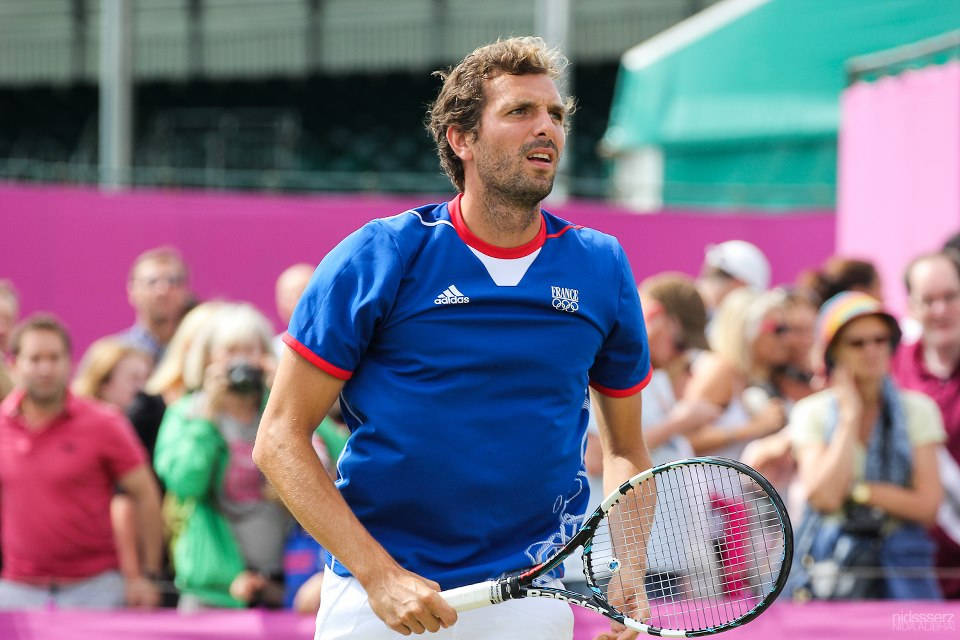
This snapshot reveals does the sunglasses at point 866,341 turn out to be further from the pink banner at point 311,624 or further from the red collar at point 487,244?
the red collar at point 487,244

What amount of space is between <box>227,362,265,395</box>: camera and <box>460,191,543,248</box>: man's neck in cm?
272

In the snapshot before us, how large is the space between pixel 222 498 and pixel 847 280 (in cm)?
351

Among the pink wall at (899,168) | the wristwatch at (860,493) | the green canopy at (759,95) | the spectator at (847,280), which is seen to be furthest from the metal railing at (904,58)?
the wristwatch at (860,493)

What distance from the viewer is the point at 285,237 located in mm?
12148

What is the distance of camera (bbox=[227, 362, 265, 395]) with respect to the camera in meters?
5.64

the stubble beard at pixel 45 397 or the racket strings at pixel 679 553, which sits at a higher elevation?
the stubble beard at pixel 45 397

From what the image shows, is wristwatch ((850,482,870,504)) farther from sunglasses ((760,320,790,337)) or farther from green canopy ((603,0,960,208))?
green canopy ((603,0,960,208))

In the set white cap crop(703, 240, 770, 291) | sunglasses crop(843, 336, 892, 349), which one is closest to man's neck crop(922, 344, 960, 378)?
sunglasses crop(843, 336, 892, 349)

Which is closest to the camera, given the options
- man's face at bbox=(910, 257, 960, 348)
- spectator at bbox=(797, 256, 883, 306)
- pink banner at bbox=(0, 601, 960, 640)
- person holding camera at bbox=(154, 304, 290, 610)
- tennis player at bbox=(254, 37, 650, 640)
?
tennis player at bbox=(254, 37, 650, 640)

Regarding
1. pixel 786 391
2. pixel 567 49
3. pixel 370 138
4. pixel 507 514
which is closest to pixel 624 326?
pixel 507 514

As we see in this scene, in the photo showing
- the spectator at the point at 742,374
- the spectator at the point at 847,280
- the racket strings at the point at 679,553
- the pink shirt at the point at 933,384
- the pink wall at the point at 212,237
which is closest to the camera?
the racket strings at the point at 679,553

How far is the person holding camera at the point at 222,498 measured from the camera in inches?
214

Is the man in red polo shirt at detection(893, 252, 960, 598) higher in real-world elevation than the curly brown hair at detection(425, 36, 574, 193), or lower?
lower

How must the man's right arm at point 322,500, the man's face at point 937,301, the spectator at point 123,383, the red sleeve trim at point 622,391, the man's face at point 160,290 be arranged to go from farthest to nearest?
the man's face at point 160,290, the spectator at point 123,383, the man's face at point 937,301, the red sleeve trim at point 622,391, the man's right arm at point 322,500
